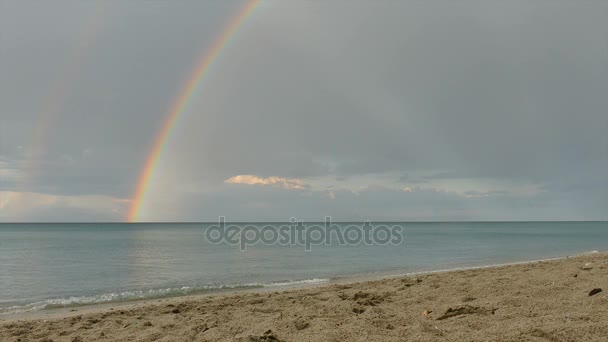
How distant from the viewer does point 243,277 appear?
21625 mm

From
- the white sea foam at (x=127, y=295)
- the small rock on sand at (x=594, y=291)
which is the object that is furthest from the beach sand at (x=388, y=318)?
the white sea foam at (x=127, y=295)

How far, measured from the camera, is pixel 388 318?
7586 mm

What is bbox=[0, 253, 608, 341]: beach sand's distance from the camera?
20.1 ft

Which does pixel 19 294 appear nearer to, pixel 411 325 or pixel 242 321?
pixel 242 321

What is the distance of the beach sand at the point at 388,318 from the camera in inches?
241

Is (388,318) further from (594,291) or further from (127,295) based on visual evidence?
(127,295)

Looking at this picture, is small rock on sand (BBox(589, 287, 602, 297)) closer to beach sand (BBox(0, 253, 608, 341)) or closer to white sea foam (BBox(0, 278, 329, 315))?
beach sand (BBox(0, 253, 608, 341))

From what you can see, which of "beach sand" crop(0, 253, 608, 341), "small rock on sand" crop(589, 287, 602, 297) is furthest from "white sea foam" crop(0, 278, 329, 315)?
"small rock on sand" crop(589, 287, 602, 297)

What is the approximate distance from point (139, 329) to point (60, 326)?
2352 millimetres

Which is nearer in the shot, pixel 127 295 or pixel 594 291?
pixel 594 291

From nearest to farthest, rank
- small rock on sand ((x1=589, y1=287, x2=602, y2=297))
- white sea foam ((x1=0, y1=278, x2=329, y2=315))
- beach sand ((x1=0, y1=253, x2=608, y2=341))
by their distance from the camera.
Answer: beach sand ((x1=0, y1=253, x2=608, y2=341)) < small rock on sand ((x1=589, y1=287, x2=602, y2=297)) < white sea foam ((x1=0, y1=278, x2=329, y2=315))

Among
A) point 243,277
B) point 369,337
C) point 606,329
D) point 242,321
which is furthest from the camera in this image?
point 243,277

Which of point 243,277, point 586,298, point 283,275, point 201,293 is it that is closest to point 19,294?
point 201,293

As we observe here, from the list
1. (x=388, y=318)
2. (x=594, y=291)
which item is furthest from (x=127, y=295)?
(x=594, y=291)
